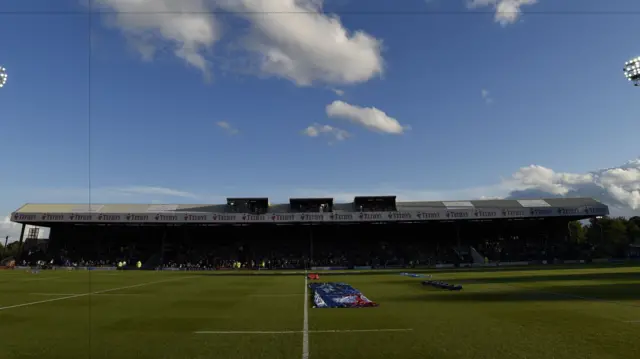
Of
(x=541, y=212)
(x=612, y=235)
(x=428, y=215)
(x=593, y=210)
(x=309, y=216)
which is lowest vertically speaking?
(x=612, y=235)

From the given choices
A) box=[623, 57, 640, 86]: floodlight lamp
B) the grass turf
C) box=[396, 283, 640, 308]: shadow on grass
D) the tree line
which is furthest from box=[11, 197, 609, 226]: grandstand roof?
the grass turf

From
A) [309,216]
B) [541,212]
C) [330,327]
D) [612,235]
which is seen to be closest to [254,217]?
[309,216]

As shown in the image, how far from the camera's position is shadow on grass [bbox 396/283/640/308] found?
1830 cm

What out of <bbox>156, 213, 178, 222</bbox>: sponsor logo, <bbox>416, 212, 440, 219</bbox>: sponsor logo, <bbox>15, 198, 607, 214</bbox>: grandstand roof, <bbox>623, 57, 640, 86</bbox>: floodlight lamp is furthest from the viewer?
<bbox>15, 198, 607, 214</bbox>: grandstand roof

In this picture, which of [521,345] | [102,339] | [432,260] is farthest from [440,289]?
[432,260]

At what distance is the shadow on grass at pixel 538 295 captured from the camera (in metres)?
18.3

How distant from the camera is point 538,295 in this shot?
20.0 meters

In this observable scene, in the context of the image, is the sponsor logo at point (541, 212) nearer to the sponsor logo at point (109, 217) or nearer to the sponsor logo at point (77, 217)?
the sponsor logo at point (109, 217)

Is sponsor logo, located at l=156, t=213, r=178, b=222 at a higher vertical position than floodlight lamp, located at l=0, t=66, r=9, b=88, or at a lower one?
lower

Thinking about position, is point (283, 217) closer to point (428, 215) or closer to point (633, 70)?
point (428, 215)

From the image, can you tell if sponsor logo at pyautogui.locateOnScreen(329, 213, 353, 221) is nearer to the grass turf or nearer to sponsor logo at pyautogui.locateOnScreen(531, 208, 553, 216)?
sponsor logo at pyautogui.locateOnScreen(531, 208, 553, 216)

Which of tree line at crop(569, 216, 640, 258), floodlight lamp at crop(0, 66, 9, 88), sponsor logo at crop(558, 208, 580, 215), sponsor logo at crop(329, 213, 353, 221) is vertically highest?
floodlight lamp at crop(0, 66, 9, 88)

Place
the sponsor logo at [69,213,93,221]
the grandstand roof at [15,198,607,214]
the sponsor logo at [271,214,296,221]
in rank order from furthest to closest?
the grandstand roof at [15,198,607,214] < the sponsor logo at [271,214,296,221] < the sponsor logo at [69,213,93,221]

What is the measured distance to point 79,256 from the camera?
232 ft
